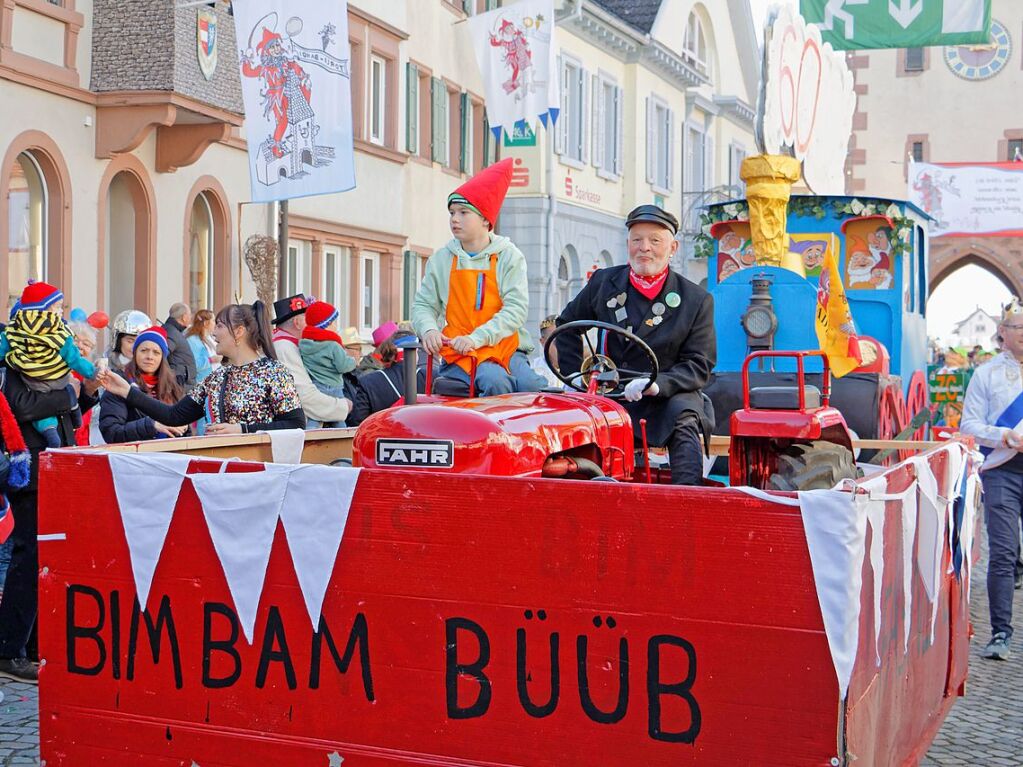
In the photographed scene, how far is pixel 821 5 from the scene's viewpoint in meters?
20.2

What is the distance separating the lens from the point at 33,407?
304 inches

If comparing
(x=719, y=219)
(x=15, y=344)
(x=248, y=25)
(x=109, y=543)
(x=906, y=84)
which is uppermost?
(x=906, y=84)

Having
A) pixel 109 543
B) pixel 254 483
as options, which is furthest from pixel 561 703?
pixel 109 543

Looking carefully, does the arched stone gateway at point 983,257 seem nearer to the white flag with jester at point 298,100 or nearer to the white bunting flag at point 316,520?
the white flag with jester at point 298,100

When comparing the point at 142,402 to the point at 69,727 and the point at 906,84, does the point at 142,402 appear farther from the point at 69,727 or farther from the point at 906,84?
the point at 906,84

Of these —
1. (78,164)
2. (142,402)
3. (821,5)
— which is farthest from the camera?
(821,5)

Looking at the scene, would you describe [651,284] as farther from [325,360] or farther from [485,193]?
[325,360]

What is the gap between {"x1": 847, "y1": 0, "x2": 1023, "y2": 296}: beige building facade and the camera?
60062mm

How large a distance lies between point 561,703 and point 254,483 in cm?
111

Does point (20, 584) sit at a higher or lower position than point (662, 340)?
lower

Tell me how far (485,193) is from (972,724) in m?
3.29

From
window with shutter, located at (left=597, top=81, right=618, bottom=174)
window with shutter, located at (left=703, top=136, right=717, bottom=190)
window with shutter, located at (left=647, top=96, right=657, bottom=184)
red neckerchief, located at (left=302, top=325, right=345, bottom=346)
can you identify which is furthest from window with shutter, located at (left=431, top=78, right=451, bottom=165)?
red neckerchief, located at (left=302, top=325, right=345, bottom=346)

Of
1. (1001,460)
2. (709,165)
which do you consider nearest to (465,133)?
(709,165)

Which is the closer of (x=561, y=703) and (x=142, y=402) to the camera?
(x=561, y=703)
